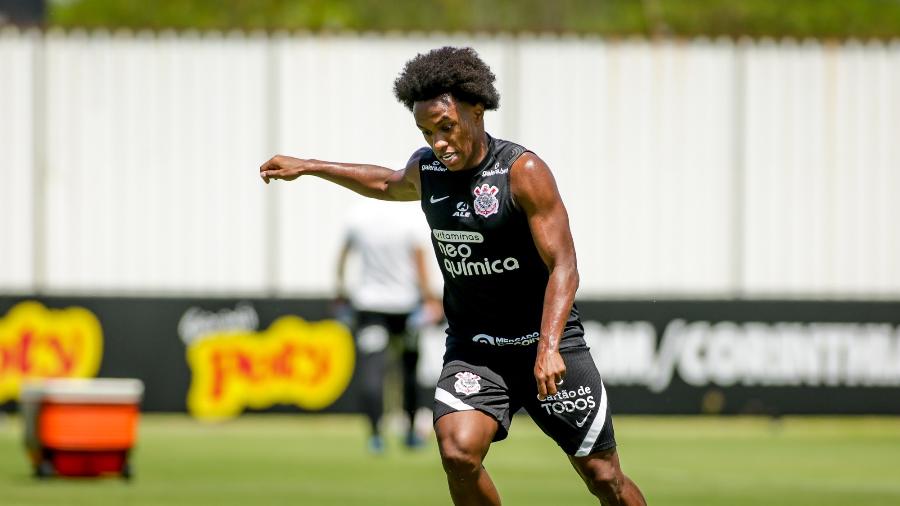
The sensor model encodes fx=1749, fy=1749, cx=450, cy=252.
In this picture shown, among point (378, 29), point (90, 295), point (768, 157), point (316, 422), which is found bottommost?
point (316, 422)

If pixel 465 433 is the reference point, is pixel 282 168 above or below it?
above

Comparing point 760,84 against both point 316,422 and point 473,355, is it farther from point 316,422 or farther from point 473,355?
point 473,355

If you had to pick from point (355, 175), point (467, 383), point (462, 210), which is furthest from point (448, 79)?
point (467, 383)

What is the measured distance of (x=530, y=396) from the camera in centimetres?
745

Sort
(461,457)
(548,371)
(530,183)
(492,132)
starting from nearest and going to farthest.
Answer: (548,371), (461,457), (530,183), (492,132)

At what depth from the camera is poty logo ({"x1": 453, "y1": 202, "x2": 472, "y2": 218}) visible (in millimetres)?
7316

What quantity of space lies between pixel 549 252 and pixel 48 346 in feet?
34.5

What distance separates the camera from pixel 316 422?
1684 centimetres

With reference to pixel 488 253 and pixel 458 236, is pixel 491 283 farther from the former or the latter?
pixel 458 236

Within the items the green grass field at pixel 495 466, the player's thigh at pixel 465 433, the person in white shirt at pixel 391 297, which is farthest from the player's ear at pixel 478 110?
the person in white shirt at pixel 391 297

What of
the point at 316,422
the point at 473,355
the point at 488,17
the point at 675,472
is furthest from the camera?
the point at 488,17

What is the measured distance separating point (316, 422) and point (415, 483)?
543cm

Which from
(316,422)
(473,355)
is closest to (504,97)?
(316,422)

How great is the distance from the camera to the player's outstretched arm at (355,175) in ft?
25.5
